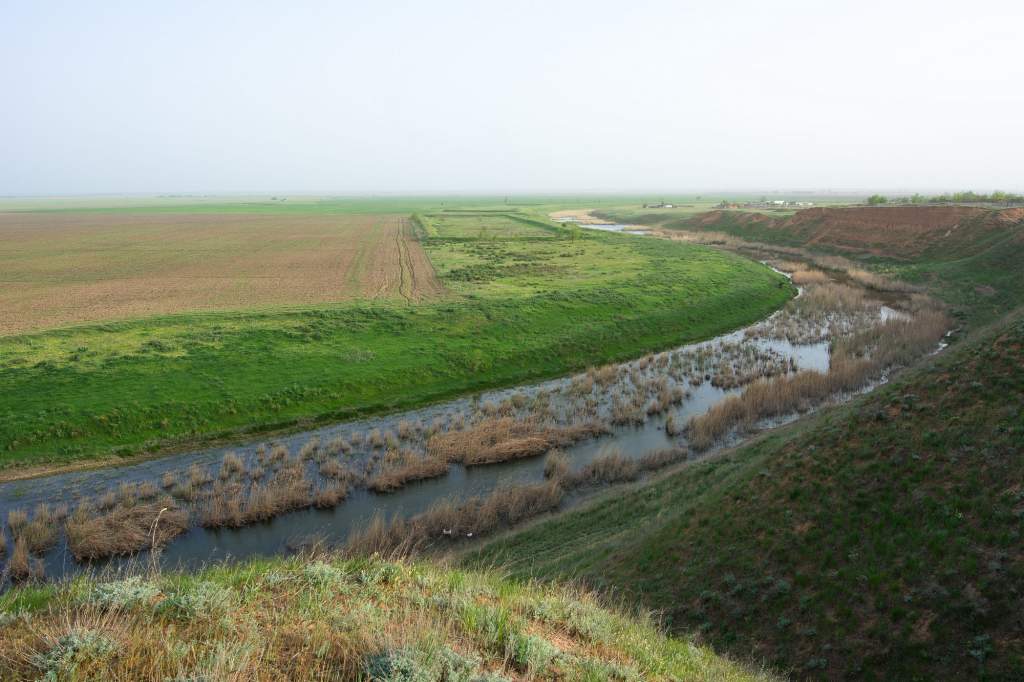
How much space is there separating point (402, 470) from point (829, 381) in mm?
21912

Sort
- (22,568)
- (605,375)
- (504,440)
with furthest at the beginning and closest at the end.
Result: (605,375), (504,440), (22,568)

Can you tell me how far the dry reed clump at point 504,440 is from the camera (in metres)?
22.0

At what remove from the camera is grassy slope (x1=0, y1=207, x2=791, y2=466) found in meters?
24.2

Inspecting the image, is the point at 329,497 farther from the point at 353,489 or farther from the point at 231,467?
the point at 231,467

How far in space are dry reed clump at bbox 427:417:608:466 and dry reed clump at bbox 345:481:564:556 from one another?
2865mm

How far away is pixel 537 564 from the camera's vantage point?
14.2 m

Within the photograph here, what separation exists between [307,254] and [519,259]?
3227cm

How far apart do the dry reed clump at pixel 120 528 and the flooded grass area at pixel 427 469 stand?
0.05 meters

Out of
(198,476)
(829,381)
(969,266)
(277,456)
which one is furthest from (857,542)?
(969,266)

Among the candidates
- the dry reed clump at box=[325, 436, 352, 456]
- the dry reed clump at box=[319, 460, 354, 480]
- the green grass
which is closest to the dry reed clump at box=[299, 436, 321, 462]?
the dry reed clump at box=[325, 436, 352, 456]

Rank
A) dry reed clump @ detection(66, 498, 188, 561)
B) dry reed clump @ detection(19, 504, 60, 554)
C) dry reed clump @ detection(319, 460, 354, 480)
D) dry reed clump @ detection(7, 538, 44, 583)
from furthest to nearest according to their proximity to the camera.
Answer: dry reed clump @ detection(319, 460, 354, 480), dry reed clump @ detection(19, 504, 60, 554), dry reed clump @ detection(66, 498, 188, 561), dry reed clump @ detection(7, 538, 44, 583)

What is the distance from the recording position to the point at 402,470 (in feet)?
67.4

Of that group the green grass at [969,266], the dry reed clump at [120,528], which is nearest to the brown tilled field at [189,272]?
the dry reed clump at [120,528]

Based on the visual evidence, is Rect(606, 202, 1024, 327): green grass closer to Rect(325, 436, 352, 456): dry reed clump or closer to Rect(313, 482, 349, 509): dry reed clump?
Rect(325, 436, 352, 456): dry reed clump
